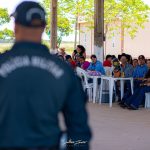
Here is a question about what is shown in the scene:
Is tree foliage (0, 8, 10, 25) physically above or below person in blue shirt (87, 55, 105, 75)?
above

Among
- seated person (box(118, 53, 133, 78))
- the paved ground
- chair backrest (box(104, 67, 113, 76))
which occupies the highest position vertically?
seated person (box(118, 53, 133, 78))

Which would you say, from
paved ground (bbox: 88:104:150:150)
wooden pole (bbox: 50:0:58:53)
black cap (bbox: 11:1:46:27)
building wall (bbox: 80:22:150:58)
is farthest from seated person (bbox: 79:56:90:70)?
building wall (bbox: 80:22:150:58)

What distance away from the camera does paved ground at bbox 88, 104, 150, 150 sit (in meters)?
7.33

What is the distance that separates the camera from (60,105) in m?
2.62

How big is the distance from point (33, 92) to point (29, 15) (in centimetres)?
41

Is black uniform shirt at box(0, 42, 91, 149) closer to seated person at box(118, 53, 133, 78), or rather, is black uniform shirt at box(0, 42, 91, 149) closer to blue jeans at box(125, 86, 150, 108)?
blue jeans at box(125, 86, 150, 108)

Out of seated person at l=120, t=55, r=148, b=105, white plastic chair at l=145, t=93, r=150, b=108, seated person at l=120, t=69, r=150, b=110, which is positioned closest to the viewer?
seated person at l=120, t=69, r=150, b=110

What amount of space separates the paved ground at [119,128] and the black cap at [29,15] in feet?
15.2

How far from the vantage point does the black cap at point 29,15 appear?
8.61 ft

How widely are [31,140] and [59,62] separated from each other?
1.45 feet

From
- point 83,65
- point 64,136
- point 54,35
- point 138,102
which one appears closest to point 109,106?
point 138,102

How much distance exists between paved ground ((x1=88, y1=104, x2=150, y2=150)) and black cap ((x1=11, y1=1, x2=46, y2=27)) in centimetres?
462

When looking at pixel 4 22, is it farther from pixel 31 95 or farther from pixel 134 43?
pixel 31 95

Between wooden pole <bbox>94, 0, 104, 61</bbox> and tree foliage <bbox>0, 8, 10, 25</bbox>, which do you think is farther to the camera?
tree foliage <bbox>0, 8, 10, 25</bbox>
